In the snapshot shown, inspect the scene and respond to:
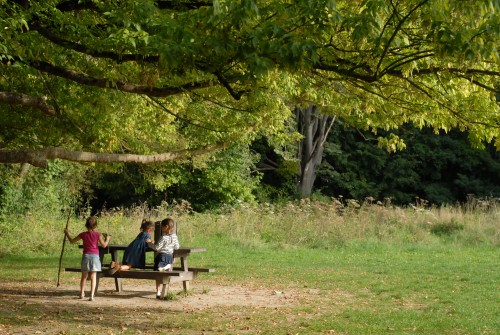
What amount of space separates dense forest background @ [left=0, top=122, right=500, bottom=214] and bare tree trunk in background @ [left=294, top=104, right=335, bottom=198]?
0.63 m

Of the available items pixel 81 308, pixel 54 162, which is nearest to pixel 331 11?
pixel 81 308

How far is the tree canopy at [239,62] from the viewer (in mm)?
7781

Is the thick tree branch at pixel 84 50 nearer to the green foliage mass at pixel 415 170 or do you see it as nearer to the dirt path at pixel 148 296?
the dirt path at pixel 148 296

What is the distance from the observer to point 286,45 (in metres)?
7.68

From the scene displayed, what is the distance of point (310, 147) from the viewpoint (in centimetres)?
4312

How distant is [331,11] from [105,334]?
4734mm

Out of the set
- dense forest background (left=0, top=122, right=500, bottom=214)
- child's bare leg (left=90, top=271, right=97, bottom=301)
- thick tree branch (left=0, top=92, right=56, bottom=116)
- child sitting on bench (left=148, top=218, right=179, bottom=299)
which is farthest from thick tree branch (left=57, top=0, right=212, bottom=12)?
dense forest background (left=0, top=122, right=500, bottom=214)

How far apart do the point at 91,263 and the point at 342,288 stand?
477 centimetres

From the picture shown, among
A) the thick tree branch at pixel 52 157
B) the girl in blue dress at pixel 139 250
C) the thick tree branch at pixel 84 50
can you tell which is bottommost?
the girl in blue dress at pixel 139 250

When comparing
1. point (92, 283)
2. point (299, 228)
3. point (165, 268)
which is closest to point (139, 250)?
point (165, 268)

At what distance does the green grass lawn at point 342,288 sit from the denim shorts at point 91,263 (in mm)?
1312

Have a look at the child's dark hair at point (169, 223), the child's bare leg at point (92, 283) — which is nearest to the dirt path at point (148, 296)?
the child's bare leg at point (92, 283)

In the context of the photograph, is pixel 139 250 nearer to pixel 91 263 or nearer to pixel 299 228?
pixel 91 263

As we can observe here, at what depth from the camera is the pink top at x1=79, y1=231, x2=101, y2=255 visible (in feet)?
42.7
